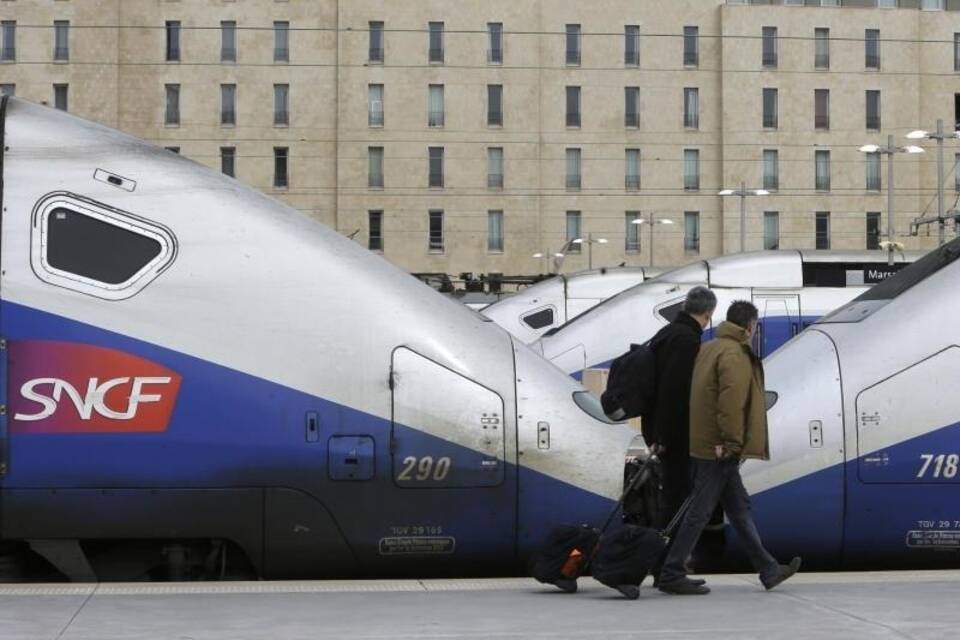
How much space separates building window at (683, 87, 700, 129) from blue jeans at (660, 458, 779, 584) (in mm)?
71735

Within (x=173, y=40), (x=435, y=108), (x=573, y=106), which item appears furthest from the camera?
(x=573, y=106)

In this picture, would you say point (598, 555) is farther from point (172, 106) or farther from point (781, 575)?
point (172, 106)

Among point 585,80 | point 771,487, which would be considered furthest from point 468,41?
point 771,487

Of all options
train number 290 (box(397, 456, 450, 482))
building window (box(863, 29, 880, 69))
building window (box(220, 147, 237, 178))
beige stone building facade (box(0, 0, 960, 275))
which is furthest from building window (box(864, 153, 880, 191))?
train number 290 (box(397, 456, 450, 482))

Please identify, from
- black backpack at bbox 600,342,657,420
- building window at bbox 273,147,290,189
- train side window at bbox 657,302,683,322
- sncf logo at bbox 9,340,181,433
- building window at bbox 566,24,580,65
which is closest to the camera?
sncf logo at bbox 9,340,181,433

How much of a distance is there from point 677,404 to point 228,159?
7011 centimetres

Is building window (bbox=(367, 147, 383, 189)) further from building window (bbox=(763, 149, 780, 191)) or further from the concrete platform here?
the concrete platform

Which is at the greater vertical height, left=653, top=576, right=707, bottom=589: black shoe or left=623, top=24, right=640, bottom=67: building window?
left=623, top=24, right=640, bottom=67: building window

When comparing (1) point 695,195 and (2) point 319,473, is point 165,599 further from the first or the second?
(1) point 695,195

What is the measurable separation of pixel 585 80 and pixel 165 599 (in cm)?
7152

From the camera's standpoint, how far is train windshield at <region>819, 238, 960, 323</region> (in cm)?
1131

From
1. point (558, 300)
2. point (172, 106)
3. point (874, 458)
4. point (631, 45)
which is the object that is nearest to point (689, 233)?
point (631, 45)

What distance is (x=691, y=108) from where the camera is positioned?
80438 millimetres

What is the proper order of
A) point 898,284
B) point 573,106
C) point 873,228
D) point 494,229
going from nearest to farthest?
point 898,284 → point 573,106 → point 494,229 → point 873,228
